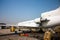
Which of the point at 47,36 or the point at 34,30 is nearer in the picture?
the point at 47,36

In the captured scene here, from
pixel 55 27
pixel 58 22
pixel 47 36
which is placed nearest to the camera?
pixel 47 36

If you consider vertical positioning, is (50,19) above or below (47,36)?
above

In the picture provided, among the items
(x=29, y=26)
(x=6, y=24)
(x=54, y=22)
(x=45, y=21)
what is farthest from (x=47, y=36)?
(x=6, y=24)

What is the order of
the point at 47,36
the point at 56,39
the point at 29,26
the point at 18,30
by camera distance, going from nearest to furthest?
the point at 47,36
the point at 56,39
the point at 29,26
the point at 18,30

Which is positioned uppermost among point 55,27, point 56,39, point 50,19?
point 50,19

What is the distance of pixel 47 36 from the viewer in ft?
29.0

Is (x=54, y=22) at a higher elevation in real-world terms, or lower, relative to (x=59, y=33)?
higher

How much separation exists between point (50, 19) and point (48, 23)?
0.54 m

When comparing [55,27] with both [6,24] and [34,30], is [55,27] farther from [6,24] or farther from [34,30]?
[6,24]

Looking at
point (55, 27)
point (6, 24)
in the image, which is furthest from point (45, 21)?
point (6, 24)

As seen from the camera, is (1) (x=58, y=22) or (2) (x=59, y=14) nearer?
(1) (x=58, y=22)

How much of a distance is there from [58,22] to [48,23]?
53.3 inches

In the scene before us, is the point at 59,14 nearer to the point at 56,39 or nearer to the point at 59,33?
the point at 59,33

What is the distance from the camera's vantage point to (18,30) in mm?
18984
